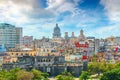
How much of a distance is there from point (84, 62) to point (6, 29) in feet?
145

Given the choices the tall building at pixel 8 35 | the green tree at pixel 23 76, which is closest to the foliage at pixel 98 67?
the green tree at pixel 23 76

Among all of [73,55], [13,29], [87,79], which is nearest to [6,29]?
[13,29]

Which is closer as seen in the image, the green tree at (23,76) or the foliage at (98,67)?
the green tree at (23,76)

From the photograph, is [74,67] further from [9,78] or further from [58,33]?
[58,33]

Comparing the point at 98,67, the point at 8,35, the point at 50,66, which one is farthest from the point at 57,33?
the point at 98,67

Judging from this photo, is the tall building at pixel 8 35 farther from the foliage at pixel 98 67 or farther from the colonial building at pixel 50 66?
the foliage at pixel 98 67

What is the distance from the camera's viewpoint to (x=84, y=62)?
135ft

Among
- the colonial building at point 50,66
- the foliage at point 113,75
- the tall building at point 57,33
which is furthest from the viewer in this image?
the tall building at point 57,33

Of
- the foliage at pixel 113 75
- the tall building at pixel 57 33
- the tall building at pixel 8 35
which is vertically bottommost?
the foliage at pixel 113 75

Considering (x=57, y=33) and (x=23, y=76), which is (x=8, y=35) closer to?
(x=57, y=33)

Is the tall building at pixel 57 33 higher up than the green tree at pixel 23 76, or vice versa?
the tall building at pixel 57 33

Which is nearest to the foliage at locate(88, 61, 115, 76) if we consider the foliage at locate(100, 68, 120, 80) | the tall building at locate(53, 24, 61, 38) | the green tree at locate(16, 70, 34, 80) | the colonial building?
the colonial building

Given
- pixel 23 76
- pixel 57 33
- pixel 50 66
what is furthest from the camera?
pixel 57 33

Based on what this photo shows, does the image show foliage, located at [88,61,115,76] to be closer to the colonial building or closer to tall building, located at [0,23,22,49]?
the colonial building
